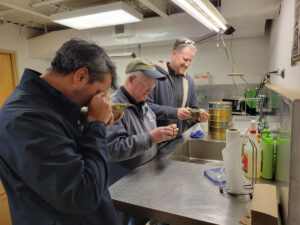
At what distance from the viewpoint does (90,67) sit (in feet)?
2.39

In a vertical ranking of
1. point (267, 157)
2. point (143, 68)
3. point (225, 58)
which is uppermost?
point (225, 58)

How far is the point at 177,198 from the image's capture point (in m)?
0.91

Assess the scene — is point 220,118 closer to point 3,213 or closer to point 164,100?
point 164,100

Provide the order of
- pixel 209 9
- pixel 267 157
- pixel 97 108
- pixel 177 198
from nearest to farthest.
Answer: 1. pixel 97 108
2. pixel 177 198
3. pixel 267 157
4. pixel 209 9

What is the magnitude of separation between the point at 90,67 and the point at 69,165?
12.6 inches

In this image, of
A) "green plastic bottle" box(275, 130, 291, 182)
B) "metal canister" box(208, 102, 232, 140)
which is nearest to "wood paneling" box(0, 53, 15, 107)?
"metal canister" box(208, 102, 232, 140)

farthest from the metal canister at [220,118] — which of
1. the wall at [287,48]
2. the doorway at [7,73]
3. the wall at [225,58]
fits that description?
the doorway at [7,73]

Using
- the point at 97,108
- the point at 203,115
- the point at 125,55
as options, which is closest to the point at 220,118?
the point at 203,115

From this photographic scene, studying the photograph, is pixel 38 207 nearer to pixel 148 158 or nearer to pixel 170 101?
pixel 148 158

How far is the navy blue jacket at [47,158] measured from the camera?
0.58 meters

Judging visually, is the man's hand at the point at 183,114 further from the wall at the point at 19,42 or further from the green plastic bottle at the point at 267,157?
the wall at the point at 19,42

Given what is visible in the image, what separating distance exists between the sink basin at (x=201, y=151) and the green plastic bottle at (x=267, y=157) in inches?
25.8

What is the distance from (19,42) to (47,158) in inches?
176

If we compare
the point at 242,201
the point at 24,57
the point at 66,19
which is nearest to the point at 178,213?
the point at 242,201
